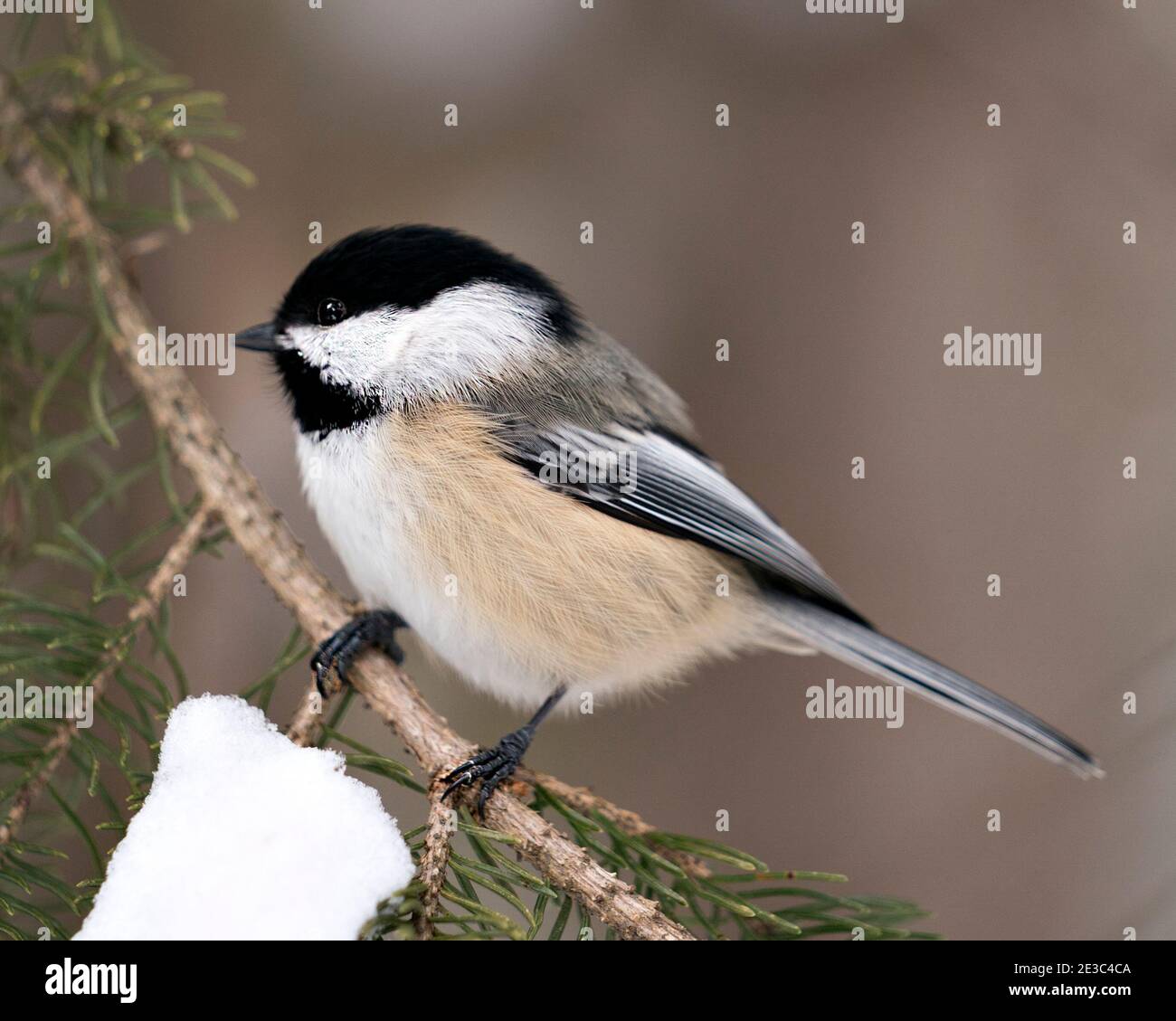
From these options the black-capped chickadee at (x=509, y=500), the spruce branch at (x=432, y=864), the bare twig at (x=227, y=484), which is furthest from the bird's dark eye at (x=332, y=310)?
the spruce branch at (x=432, y=864)

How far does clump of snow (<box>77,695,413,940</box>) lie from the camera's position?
2.69 feet

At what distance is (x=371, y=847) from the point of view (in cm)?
89

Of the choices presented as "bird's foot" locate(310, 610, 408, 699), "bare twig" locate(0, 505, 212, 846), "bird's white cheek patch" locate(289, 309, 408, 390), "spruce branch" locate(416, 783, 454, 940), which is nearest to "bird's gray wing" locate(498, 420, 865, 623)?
"bird's white cheek patch" locate(289, 309, 408, 390)

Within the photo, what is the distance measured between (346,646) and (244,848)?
0.50 m

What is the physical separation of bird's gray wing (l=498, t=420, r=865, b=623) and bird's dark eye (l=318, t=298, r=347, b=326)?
1.06ft

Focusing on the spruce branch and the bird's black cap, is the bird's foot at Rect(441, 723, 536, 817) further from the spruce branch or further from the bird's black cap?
the bird's black cap

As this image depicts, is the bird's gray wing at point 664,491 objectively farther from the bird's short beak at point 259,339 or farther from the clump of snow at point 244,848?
the clump of snow at point 244,848

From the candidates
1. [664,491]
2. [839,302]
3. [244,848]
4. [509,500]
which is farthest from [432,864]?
[839,302]

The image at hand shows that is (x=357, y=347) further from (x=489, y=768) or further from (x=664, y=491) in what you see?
(x=489, y=768)

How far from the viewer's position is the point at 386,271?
59.6 inches
